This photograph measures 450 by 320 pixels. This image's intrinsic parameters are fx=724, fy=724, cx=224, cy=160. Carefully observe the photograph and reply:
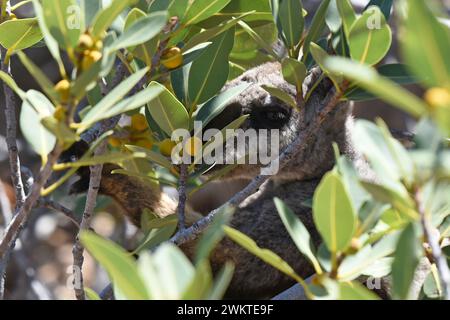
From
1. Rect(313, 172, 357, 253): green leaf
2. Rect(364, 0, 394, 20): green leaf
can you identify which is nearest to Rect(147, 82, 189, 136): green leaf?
Rect(364, 0, 394, 20): green leaf

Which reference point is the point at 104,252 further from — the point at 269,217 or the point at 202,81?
the point at 269,217

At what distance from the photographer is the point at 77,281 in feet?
7.14

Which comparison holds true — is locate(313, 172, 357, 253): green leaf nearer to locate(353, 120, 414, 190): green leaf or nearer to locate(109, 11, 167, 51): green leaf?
locate(353, 120, 414, 190): green leaf

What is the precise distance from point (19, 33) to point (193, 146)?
1.95ft

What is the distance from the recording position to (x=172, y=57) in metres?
1.99

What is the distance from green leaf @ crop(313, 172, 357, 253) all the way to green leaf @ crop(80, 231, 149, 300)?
37 centimetres

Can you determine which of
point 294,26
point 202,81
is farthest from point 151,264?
point 294,26

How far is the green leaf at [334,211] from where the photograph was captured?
1.34 m

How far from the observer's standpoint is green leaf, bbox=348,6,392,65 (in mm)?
1726
